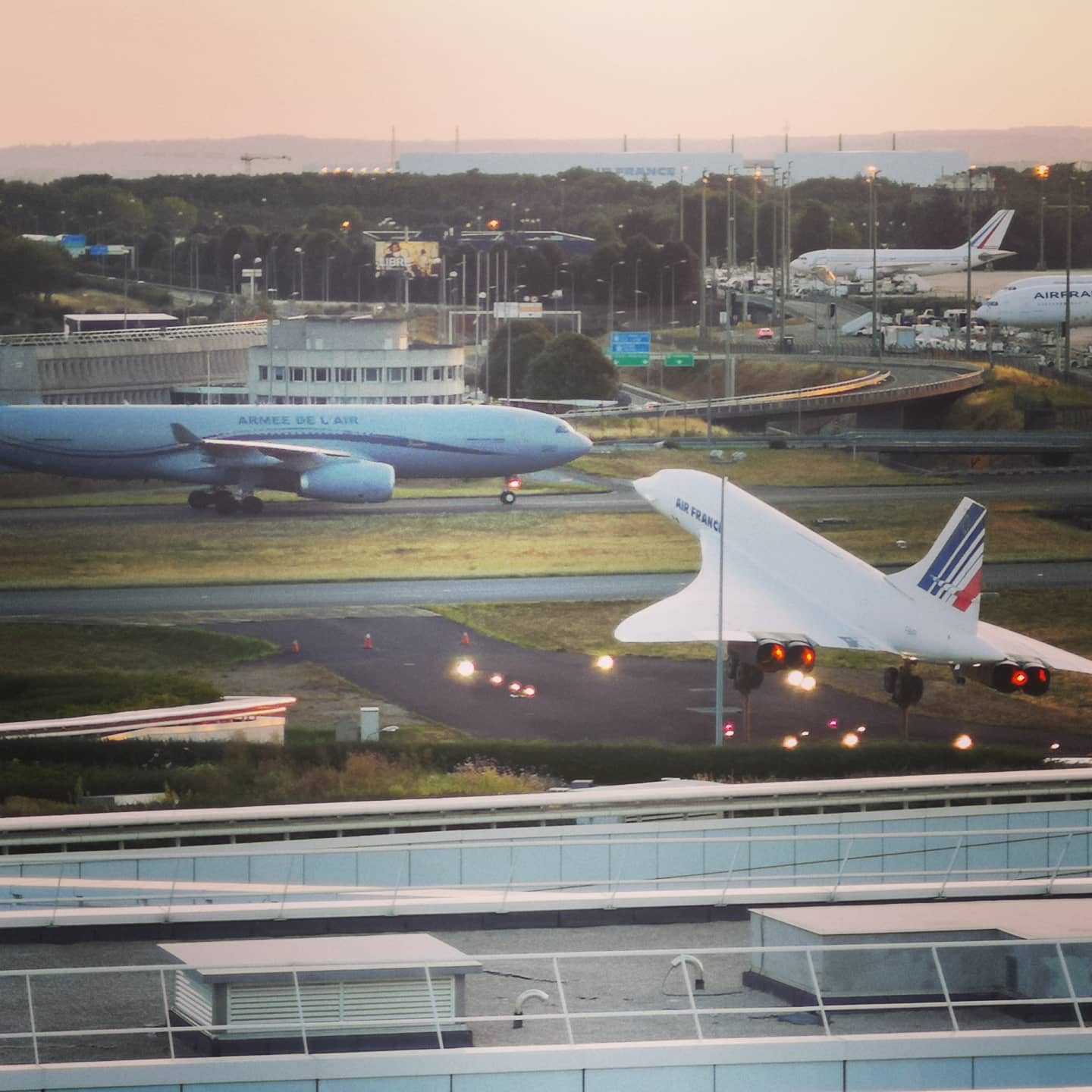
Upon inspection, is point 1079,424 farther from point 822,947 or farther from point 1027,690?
point 822,947

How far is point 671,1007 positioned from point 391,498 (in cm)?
3872

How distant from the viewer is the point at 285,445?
5453cm

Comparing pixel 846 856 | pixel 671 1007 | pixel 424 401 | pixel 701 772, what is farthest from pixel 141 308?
pixel 671 1007

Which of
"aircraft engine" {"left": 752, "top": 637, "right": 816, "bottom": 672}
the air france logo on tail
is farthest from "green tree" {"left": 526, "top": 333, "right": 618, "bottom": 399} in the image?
the air france logo on tail

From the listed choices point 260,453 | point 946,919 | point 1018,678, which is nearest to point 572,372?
point 260,453

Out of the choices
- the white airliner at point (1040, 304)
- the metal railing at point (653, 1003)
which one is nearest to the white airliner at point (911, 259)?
the white airliner at point (1040, 304)

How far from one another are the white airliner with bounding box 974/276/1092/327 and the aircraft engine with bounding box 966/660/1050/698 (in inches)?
750

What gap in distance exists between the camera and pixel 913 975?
16531mm

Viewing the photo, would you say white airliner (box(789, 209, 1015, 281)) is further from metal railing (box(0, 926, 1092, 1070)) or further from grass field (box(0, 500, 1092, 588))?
metal railing (box(0, 926, 1092, 1070))

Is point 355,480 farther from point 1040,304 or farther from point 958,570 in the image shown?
point 1040,304

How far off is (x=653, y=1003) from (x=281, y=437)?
39544 millimetres

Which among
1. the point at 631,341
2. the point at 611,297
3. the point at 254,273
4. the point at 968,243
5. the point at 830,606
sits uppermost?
the point at 968,243

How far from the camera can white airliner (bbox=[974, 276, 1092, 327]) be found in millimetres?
60156

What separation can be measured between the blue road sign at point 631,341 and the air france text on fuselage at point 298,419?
8.35 metres
